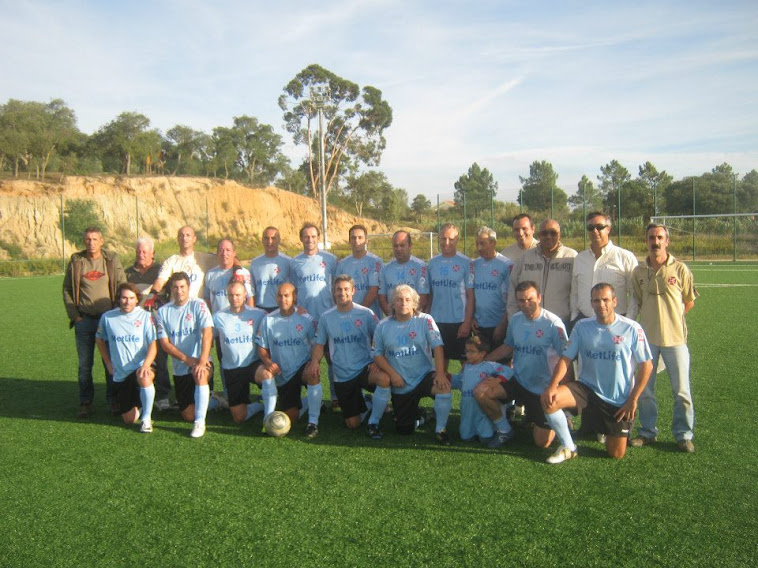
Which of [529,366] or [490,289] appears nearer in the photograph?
[529,366]

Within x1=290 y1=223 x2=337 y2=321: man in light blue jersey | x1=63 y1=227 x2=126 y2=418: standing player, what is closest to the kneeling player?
x1=290 y1=223 x2=337 y2=321: man in light blue jersey

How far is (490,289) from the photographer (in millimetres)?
5223

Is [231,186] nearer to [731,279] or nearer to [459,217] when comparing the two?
[459,217]

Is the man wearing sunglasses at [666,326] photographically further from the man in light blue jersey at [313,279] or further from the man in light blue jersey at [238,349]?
the man in light blue jersey at [238,349]

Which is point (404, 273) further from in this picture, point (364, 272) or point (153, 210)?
point (153, 210)

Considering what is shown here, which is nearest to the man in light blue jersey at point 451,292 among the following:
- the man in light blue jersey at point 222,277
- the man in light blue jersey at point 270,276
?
the man in light blue jersey at point 270,276

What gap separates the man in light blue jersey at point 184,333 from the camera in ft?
16.6

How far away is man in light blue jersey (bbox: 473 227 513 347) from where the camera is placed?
5160 mm

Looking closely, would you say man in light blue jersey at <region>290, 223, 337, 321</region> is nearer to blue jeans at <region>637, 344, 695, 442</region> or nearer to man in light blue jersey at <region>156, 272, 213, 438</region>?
man in light blue jersey at <region>156, 272, 213, 438</region>

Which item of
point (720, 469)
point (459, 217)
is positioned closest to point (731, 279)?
point (459, 217)

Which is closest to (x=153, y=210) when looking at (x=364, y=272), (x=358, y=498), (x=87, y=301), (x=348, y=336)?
(x=87, y=301)

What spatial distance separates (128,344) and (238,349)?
100cm

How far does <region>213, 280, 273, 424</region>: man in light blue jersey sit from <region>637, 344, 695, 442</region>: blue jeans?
3156 mm

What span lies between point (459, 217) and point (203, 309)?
79.0 feet
